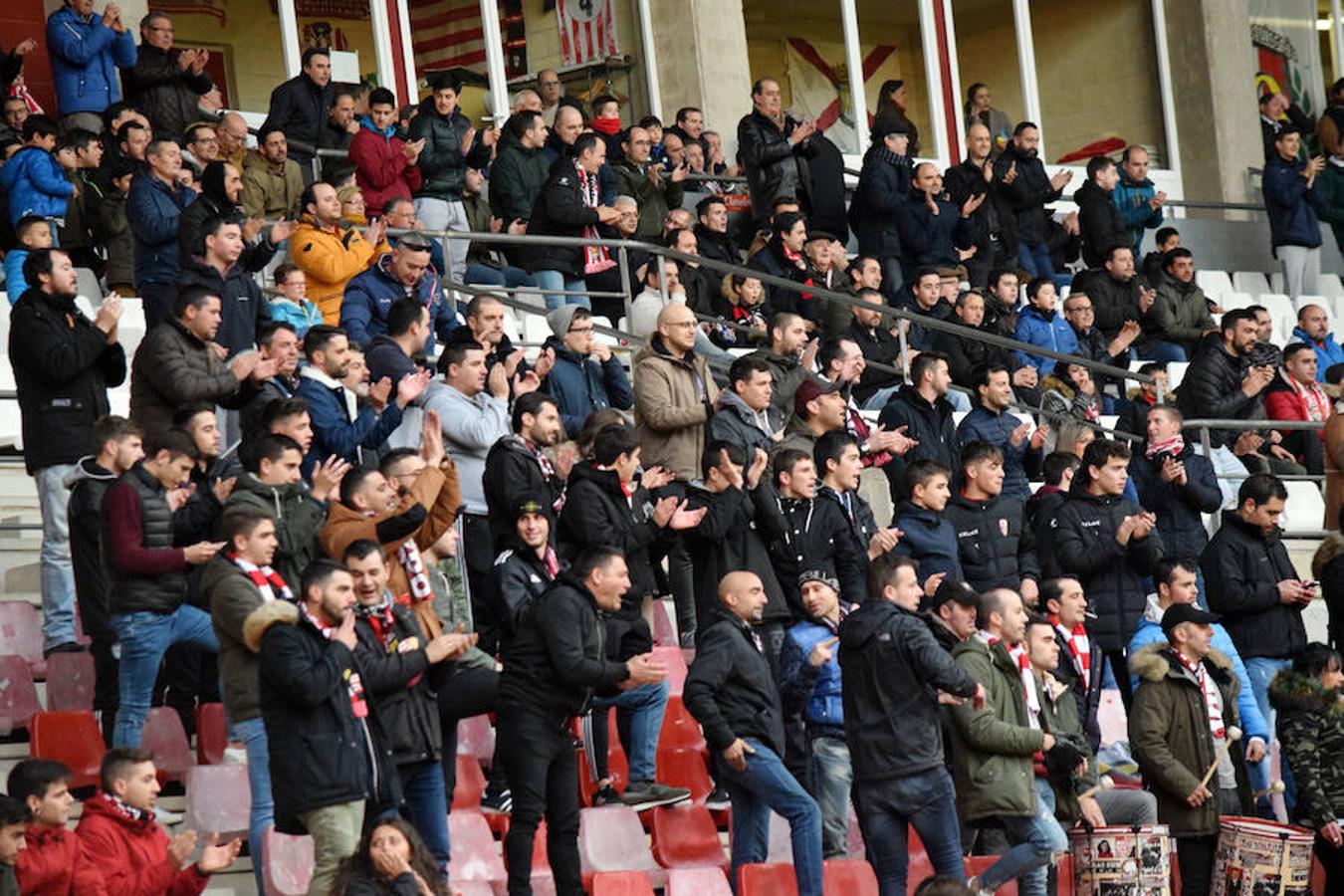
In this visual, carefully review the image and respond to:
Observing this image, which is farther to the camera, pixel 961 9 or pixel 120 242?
pixel 961 9

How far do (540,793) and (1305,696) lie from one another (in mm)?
3927

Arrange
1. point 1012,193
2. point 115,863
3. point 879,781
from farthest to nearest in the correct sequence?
point 1012,193
point 879,781
point 115,863

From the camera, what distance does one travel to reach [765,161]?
18.1 meters

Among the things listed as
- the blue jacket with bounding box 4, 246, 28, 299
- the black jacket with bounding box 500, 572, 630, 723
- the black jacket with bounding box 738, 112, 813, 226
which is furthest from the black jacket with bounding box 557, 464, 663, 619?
the black jacket with bounding box 738, 112, 813, 226

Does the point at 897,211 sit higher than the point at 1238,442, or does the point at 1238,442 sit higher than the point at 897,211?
the point at 897,211

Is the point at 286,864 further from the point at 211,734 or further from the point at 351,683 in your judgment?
the point at 211,734

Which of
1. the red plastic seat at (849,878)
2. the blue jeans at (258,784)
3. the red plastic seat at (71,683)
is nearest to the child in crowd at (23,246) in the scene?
the red plastic seat at (71,683)

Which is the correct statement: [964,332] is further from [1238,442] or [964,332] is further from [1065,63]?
[1065,63]

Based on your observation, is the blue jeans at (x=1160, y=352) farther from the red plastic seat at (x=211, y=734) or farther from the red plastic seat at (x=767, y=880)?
the red plastic seat at (x=211, y=734)

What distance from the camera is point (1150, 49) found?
2420 cm

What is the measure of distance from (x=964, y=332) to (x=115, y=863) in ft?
26.1

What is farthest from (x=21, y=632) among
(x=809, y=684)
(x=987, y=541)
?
(x=987, y=541)

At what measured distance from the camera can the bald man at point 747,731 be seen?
33.8 feet

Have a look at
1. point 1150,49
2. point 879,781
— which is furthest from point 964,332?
point 1150,49
